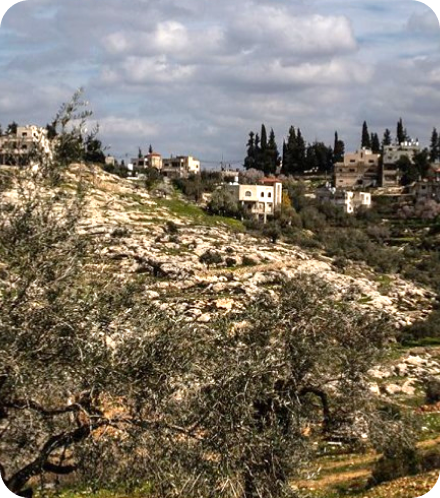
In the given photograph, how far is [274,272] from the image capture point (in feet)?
216

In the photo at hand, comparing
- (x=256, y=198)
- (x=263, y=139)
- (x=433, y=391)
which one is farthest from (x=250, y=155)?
Result: (x=433, y=391)

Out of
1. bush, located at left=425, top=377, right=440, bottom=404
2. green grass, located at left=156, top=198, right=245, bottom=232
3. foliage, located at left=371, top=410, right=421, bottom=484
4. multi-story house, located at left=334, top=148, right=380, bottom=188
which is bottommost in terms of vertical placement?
bush, located at left=425, top=377, right=440, bottom=404

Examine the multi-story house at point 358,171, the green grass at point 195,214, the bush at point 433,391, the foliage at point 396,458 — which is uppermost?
the multi-story house at point 358,171

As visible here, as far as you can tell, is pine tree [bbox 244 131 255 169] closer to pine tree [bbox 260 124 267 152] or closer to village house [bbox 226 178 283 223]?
pine tree [bbox 260 124 267 152]

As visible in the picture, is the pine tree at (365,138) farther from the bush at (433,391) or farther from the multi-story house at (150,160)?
the bush at (433,391)

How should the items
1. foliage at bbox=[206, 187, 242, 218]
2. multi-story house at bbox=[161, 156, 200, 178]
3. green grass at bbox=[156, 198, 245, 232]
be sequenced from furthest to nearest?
multi-story house at bbox=[161, 156, 200, 178], foliage at bbox=[206, 187, 242, 218], green grass at bbox=[156, 198, 245, 232]

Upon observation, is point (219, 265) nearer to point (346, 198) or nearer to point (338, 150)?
point (346, 198)

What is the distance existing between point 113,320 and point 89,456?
252 centimetres

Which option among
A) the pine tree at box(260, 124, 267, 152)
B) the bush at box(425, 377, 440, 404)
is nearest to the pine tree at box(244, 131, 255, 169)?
the pine tree at box(260, 124, 267, 152)

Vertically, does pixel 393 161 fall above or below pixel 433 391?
above

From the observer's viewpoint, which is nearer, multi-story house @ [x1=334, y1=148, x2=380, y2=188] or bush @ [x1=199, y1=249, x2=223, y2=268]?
bush @ [x1=199, y1=249, x2=223, y2=268]

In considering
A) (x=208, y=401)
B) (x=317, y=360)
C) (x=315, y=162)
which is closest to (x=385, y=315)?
(x=317, y=360)

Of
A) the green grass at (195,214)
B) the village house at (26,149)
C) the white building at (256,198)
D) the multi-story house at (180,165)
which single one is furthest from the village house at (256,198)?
the village house at (26,149)

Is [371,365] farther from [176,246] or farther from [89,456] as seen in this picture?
[176,246]
